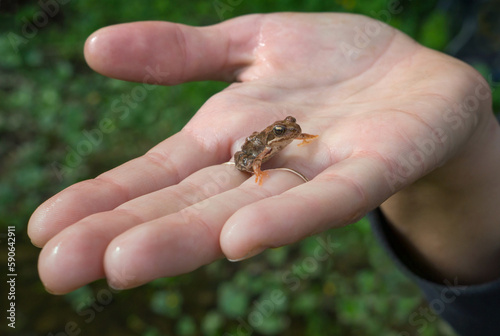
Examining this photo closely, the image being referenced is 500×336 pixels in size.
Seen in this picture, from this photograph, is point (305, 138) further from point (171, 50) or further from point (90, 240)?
point (90, 240)

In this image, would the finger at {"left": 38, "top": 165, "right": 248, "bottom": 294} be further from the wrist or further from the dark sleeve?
the wrist

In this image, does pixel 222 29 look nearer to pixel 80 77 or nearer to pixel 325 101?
pixel 325 101

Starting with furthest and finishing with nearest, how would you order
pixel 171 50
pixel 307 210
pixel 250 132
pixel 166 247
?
pixel 171 50 → pixel 250 132 → pixel 307 210 → pixel 166 247

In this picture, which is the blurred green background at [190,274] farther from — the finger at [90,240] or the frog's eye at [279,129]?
the finger at [90,240]

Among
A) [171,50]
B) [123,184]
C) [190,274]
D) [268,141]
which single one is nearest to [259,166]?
[268,141]

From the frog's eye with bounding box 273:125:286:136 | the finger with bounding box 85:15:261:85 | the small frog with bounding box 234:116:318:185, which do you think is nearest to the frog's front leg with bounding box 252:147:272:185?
the small frog with bounding box 234:116:318:185

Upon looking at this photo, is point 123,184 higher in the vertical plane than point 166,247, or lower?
lower
